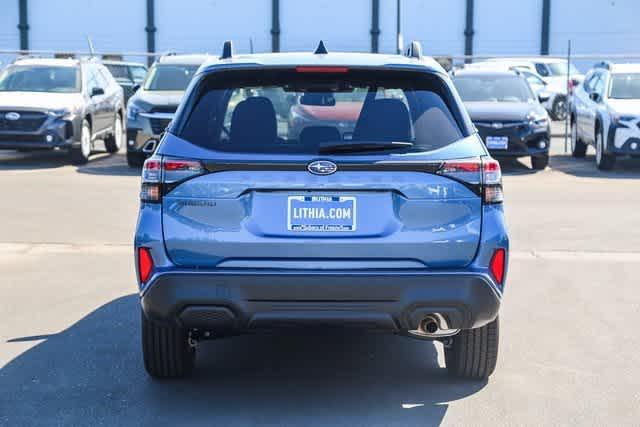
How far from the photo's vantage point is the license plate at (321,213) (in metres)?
5.12

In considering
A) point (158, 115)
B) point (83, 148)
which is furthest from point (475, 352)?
point (83, 148)

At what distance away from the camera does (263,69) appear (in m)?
5.46

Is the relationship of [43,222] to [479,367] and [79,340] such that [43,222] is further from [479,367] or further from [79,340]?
[479,367]

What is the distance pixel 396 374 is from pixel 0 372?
212 centimetres

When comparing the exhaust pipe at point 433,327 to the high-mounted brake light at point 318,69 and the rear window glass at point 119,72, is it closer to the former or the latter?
the high-mounted brake light at point 318,69

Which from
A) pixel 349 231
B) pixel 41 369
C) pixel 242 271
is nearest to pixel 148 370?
pixel 41 369

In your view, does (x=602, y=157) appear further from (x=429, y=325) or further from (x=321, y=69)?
(x=429, y=325)

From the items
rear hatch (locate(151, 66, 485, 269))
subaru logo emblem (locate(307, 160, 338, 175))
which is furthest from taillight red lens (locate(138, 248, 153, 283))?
subaru logo emblem (locate(307, 160, 338, 175))

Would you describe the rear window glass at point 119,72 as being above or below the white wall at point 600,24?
below

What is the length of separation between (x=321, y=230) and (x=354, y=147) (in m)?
0.41

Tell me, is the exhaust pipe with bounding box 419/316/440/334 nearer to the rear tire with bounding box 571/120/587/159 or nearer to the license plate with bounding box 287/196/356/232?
the license plate with bounding box 287/196/356/232

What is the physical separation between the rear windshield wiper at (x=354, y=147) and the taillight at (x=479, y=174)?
0.87ft

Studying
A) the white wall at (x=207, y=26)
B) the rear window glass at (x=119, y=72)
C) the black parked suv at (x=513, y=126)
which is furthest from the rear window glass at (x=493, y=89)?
the white wall at (x=207, y=26)

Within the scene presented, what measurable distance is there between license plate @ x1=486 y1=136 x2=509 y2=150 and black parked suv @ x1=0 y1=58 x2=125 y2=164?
6.47 meters
